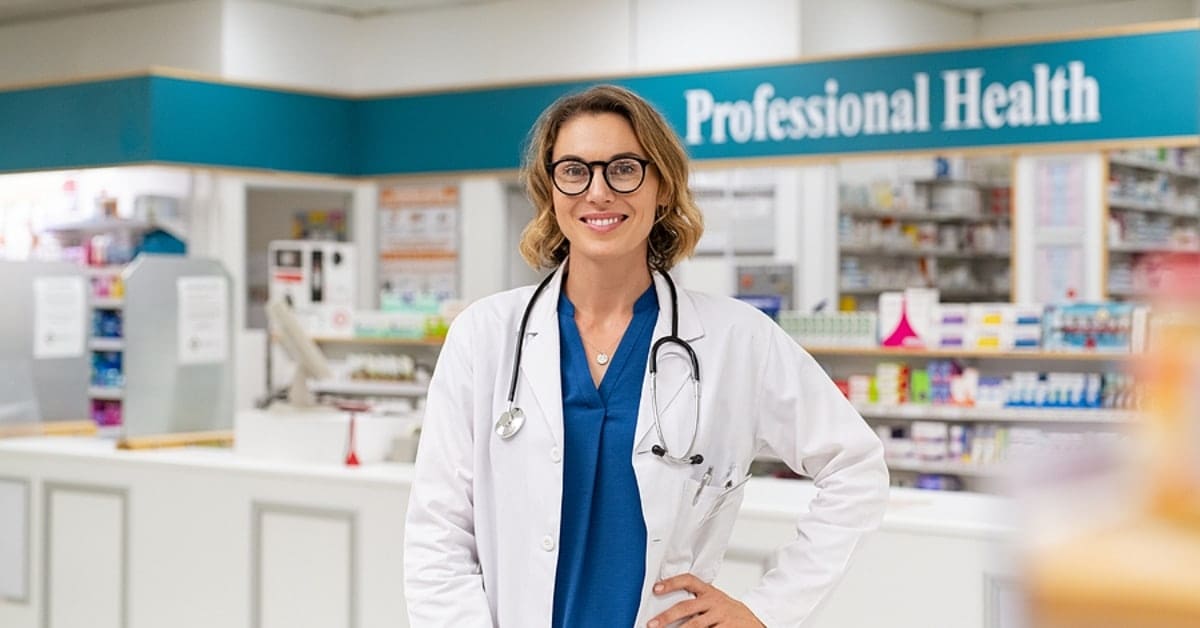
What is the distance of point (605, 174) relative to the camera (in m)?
1.89

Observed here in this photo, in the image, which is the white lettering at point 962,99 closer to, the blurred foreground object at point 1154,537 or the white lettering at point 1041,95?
the white lettering at point 1041,95

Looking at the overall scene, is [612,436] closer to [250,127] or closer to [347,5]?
[250,127]

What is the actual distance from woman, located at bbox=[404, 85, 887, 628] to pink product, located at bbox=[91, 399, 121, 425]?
987 centimetres

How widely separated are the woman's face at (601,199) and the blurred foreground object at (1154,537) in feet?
5.54

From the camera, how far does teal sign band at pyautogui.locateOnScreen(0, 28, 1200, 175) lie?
6.12 metres

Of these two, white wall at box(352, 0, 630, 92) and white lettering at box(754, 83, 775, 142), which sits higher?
white wall at box(352, 0, 630, 92)

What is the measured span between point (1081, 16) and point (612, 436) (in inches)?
386

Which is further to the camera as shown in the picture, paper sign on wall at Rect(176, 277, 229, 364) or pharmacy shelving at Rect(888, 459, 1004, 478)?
pharmacy shelving at Rect(888, 459, 1004, 478)

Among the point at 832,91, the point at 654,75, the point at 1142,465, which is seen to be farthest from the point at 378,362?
the point at 1142,465

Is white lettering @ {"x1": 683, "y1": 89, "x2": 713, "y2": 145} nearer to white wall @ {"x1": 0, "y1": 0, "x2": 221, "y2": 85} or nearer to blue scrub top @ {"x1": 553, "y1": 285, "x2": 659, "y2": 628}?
white wall @ {"x1": 0, "y1": 0, "x2": 221, "y2": 85}

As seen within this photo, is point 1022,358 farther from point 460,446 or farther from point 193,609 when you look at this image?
point 460,446

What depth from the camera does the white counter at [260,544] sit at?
3746 millimetres

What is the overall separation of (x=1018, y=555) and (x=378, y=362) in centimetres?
956

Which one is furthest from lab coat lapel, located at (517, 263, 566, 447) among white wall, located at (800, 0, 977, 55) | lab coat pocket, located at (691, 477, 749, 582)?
white wall, located at (800, 0, 977, 55)
